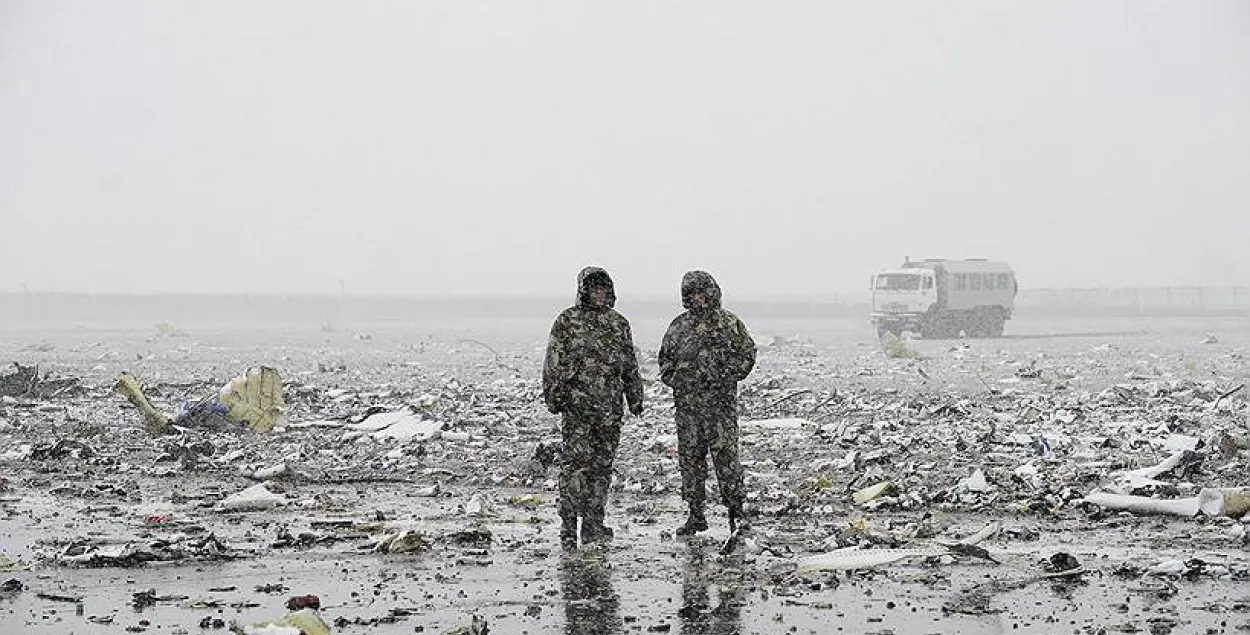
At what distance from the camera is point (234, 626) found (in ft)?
19.4

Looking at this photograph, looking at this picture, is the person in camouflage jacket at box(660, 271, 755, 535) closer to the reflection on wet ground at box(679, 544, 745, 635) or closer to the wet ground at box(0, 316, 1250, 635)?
the wet ground at box(0, 316, 1250, 635)

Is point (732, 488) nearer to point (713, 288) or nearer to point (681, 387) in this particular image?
point (681, 387)

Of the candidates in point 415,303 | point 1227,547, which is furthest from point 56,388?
point 415,303

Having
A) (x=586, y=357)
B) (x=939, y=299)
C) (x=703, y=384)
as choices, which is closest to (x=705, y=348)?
(x=703, y=384)

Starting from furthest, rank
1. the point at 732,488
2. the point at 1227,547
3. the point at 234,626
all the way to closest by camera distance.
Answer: the point at 732,488, the point at 1227,547, the point at 234,626

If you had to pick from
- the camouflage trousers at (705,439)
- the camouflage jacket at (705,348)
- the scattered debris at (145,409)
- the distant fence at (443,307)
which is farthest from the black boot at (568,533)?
the distant fence at (443,307)

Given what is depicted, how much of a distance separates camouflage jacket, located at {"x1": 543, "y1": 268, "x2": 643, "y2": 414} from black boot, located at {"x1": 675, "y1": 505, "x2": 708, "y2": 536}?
75cm

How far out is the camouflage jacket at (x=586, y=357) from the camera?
8.34 metres

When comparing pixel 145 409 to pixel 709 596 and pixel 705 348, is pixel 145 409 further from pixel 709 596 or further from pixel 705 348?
pixel 709 596

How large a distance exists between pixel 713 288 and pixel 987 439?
17.1 feet

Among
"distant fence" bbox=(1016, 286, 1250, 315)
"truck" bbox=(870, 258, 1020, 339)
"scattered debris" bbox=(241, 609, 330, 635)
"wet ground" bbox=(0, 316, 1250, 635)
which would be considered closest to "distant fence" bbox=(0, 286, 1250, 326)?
"distant fence" bbox=(1016, 286, 1250, 315)

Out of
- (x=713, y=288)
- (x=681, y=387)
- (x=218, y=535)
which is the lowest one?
(x=218, y=535)

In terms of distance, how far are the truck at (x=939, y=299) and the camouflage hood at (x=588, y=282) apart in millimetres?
32436

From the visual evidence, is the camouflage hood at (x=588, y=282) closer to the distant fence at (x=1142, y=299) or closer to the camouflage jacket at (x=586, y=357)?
the camouflage jacket at (x=586, y=357)
